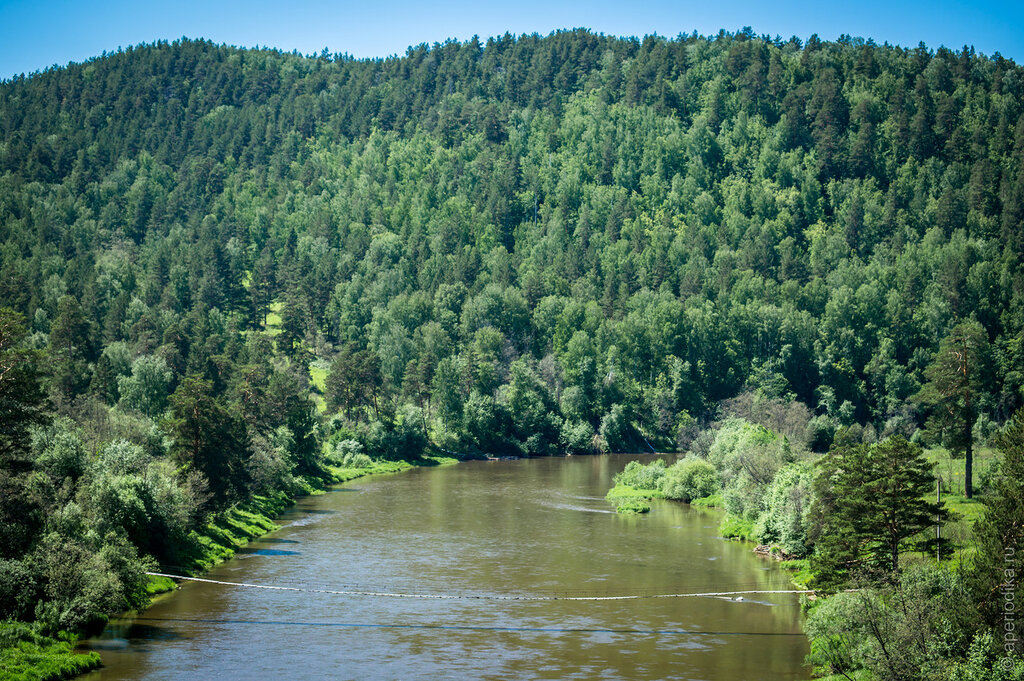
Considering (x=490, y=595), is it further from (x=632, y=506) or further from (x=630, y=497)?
(x=630, y=497)

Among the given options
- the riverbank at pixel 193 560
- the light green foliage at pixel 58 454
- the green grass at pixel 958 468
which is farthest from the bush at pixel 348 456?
the green grass at pixel 958 468

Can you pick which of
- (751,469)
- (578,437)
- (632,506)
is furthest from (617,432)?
(751,469)

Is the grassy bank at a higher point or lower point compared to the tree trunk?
lower

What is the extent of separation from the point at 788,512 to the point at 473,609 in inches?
1043

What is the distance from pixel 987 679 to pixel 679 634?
18027 millimetres

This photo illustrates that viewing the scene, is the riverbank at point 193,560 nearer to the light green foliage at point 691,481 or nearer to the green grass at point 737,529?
the light green foliage at point 691,481

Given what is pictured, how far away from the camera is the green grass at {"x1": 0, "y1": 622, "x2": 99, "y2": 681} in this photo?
42562 mm

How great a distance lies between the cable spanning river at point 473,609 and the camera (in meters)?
47.8

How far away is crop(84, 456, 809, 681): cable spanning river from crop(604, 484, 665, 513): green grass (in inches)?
126

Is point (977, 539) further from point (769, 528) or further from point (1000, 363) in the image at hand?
point (1000, 363)

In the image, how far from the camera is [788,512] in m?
72.2

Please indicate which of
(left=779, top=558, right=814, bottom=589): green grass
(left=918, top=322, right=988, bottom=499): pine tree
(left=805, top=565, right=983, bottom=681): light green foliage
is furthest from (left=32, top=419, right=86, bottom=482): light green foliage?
(left=918, top=322, right=988, bottom=499): pine tree

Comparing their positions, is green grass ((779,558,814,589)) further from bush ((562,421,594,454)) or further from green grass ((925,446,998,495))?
bush ((562,421,594,454))

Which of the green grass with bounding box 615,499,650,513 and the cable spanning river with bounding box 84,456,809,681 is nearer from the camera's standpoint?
the cable spanning river with bounding box 84,456,809,681
